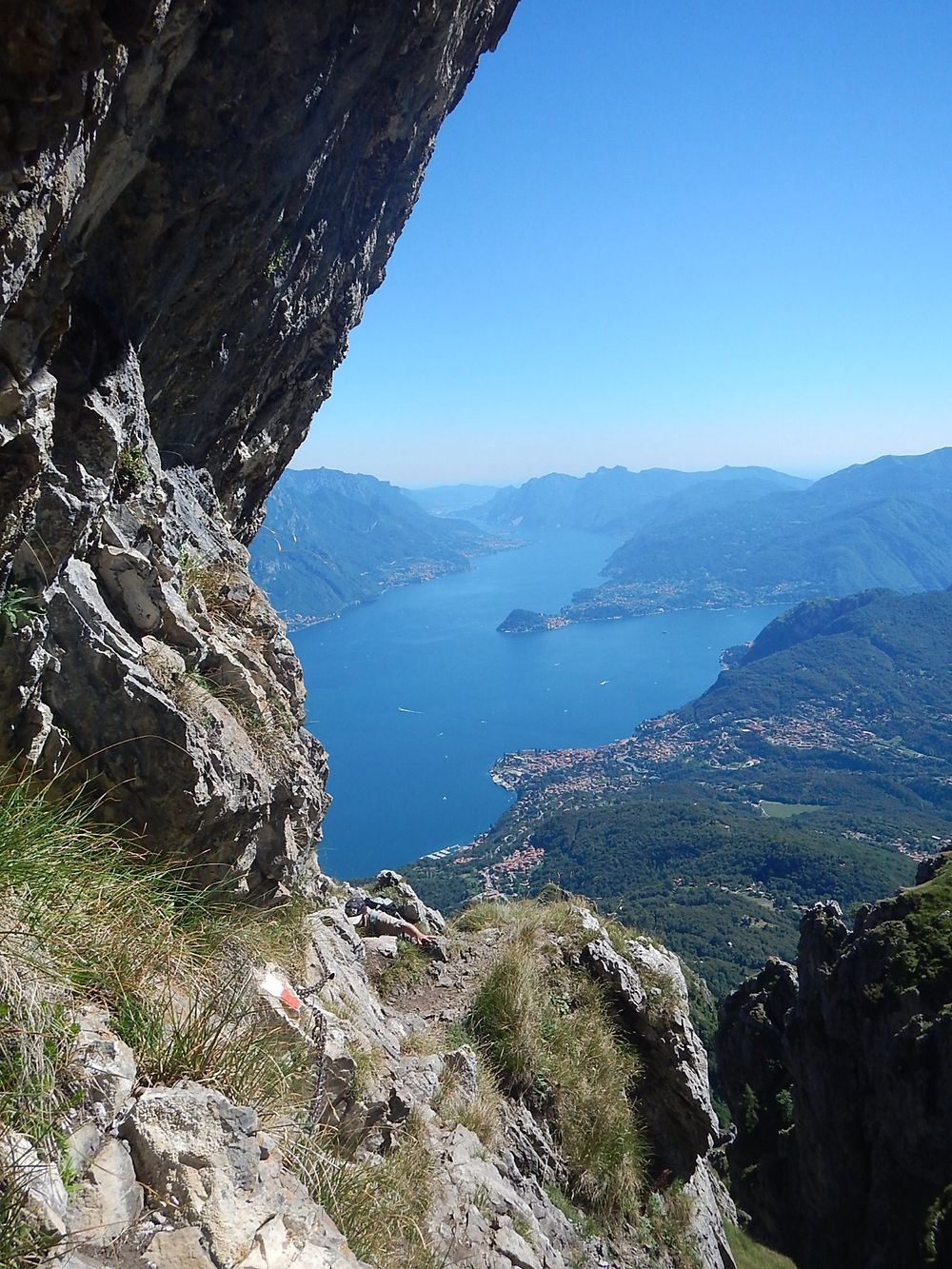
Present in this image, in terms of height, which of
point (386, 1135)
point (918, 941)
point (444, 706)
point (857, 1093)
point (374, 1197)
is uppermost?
point (374, 1197)

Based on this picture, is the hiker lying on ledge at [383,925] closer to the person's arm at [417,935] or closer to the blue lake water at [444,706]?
the person's arm at [417,935]

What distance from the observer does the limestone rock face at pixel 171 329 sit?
281 cm

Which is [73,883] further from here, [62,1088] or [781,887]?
[781,887]

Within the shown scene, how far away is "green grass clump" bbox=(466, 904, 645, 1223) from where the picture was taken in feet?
21.8

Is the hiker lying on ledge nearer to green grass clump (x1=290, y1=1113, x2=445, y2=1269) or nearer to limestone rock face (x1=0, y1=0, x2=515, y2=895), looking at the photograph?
limestone rock face (x1=0, y1=0, x2=515, y2=895)

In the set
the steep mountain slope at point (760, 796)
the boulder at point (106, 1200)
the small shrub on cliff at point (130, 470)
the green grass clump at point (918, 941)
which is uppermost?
the small shrub on cliff at point (130, 470)

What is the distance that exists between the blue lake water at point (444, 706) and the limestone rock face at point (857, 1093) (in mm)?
50162

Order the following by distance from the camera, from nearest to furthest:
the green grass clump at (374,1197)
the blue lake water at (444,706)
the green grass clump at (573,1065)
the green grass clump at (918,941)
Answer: the green grass clump at (374,1197) → the green grass clump at (573,1065) → the green grass clump at (918,941) → the blue lake water at (444,706)

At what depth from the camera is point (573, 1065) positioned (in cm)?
715

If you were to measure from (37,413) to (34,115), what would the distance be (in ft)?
3.47

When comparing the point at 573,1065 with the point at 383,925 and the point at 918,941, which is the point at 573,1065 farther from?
the point at 918,941

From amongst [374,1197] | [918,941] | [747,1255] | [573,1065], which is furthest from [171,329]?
[918,941]

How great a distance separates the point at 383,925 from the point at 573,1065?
9.30ft

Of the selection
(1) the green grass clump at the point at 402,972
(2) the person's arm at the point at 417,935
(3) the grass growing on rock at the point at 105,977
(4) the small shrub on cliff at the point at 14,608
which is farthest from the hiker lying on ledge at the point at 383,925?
(4) the small shrub on cliff at the point at 14,608
